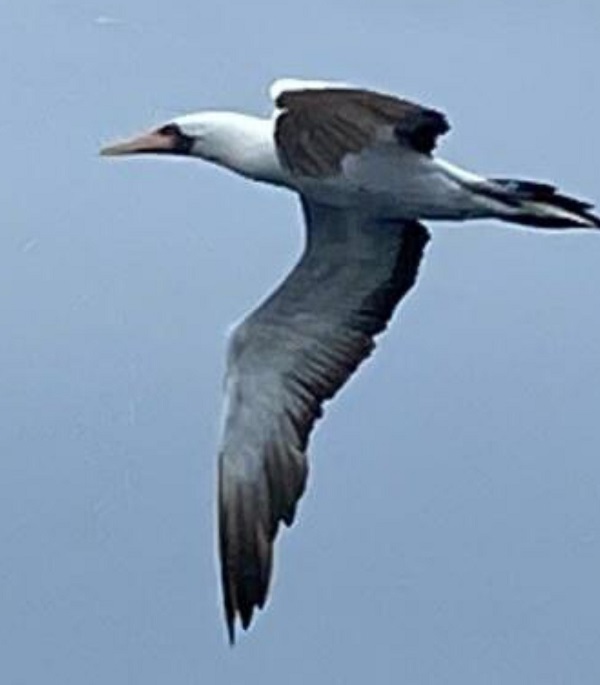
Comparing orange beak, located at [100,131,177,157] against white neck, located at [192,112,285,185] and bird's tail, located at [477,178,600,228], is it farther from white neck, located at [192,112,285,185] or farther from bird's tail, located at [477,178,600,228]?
bird's tail, located at [477,178,600,228]

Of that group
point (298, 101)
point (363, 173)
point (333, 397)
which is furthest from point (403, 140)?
point (333, 397)

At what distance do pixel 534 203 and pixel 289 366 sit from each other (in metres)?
2.43

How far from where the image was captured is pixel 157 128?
21.2 meters

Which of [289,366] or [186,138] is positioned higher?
[186,138]

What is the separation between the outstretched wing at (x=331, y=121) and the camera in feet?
57.7

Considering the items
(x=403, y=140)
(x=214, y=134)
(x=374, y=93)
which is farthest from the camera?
(x=214, y=134)

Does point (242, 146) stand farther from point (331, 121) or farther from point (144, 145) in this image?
point (331, 121)

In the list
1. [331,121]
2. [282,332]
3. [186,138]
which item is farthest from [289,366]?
[331,121]

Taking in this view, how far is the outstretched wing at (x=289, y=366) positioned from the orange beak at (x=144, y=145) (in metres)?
0.96

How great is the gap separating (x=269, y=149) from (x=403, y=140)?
1.09 metres

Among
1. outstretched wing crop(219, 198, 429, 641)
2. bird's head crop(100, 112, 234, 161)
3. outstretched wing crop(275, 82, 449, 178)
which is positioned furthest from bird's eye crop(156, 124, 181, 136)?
outstretched wing crop(275, 82, 449, 178)

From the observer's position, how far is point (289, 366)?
21.5 metres

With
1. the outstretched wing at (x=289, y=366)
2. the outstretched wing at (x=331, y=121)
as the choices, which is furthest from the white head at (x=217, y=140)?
the outstretched wing at (x=331, y=121)

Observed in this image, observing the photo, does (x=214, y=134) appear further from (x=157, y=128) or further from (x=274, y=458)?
(x=274, y=458)
